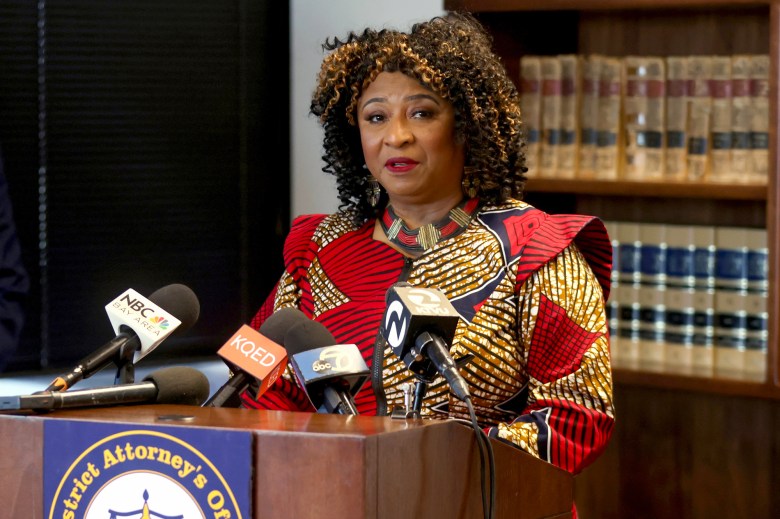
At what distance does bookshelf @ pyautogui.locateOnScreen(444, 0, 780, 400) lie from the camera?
295 cm

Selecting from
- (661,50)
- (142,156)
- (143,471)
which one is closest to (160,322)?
(143,471)

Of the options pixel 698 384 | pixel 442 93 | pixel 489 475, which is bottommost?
pixel 698 384

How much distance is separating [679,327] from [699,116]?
1.81 ft

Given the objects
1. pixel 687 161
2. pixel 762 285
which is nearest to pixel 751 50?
pixel 687 161

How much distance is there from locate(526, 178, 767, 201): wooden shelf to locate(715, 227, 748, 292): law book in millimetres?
95


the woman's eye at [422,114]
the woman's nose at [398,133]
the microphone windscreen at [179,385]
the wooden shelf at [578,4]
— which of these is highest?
the wooden shelf at [578,4]

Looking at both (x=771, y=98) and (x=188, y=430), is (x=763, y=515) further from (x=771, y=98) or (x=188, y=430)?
(x=188, y=430)

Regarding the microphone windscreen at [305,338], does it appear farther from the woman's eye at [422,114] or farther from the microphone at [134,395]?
the woman's eye at [422,114]

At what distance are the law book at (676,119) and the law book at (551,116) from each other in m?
0.29

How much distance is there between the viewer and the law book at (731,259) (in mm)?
3154

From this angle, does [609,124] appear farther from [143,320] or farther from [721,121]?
[143,320]

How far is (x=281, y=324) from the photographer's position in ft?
5.05

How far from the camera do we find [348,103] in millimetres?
2082

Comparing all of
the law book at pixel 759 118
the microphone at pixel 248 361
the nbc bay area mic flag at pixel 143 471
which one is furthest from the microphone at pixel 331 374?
the law book at pixel 759 118
